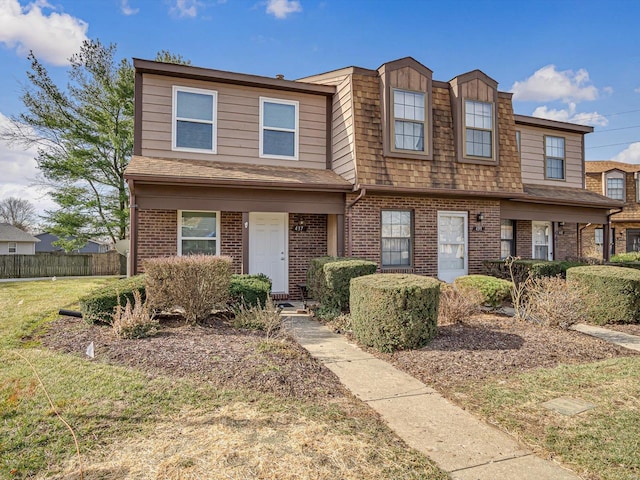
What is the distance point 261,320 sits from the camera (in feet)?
19.6

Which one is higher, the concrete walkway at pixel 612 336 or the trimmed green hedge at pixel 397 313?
the trimmed green hedge at pixel 397 313

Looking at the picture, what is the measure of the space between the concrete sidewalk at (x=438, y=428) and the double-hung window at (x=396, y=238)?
5.09 metres

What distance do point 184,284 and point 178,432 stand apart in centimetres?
334

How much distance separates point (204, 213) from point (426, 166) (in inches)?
224

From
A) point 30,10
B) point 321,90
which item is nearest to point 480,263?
point 321,90

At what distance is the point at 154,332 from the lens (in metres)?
5.47

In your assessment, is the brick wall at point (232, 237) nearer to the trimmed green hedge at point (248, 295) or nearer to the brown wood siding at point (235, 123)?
the brown wood siding at point (235, 123)

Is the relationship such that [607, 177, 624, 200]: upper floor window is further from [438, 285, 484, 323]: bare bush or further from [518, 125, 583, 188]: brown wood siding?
[438, 285, 484, 323]: bare bush

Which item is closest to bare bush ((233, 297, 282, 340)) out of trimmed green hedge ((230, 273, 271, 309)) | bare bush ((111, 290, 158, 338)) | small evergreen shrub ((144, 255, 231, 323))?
trimmed green hedge ((230, 273, 271, 309))

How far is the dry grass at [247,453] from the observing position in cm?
245

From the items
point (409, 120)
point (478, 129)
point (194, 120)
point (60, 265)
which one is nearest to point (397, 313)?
point (409, 120)

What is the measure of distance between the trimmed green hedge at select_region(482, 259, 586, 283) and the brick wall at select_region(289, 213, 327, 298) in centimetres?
451

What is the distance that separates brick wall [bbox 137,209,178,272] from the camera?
29.8 ft

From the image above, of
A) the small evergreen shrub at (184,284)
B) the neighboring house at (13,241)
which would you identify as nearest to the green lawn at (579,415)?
the small evergreen shrub at (184,284)
